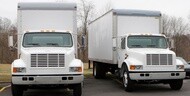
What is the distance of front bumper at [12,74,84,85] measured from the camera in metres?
13.5

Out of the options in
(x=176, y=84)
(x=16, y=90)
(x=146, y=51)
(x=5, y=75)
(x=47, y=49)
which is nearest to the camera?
(x=16, y=90)

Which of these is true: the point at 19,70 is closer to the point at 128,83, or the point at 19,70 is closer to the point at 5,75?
the point at 128,83

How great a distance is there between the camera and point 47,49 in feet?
46.9

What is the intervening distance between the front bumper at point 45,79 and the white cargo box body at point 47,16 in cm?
272

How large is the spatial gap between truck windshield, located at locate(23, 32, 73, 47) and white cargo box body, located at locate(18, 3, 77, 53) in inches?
28.7

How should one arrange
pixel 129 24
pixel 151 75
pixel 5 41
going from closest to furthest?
1. pixel 151 75
2. pixel 129 24
3. pixel 5 41

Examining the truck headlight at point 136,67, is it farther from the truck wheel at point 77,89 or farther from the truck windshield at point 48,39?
the truck wheel at point 77,89

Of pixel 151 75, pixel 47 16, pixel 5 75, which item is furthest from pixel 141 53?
pixel 5 75

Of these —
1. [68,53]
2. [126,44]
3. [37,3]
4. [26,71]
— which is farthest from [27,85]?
[126,44]

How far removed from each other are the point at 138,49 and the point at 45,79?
16.7 ft

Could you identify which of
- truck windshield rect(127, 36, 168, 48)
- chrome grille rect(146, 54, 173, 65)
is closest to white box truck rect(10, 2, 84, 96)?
truck windshield rect(127, 36, 168, 48)

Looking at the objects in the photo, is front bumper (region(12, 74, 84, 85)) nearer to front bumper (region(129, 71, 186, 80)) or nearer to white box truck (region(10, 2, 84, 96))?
white box truck (region(10, 2, 84, 96))

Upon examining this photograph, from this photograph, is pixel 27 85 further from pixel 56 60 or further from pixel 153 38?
pixel 153 38

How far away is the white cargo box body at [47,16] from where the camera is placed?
52.0 feet
